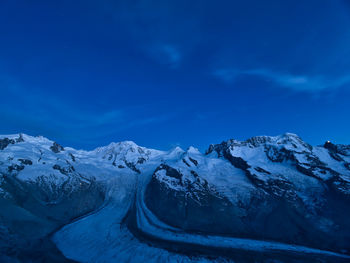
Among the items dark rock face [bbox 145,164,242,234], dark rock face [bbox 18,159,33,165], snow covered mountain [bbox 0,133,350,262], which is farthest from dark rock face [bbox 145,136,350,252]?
dark rock face [bbox 18,159,33,165]

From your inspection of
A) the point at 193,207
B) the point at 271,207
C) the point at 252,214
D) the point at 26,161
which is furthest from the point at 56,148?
the point at 271,207

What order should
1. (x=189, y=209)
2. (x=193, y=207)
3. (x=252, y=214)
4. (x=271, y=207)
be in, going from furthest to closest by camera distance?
(x=193, y=207)
(x=189, y=209)
(x=271, y=207)
(x=252, y=214)

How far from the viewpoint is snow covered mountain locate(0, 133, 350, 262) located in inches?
2117

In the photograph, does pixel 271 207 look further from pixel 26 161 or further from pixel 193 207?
pixel 26 161

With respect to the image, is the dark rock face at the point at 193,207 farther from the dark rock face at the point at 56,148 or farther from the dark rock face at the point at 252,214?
the dark rock face at the point at 56,148

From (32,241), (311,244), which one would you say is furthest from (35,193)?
(311,244)

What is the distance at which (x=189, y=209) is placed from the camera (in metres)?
79.7

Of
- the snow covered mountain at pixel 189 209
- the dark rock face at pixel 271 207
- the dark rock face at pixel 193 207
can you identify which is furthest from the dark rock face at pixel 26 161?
the dark rock face at pixel 193 207

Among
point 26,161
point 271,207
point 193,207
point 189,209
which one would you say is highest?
point 26,161

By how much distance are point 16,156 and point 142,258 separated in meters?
99.9

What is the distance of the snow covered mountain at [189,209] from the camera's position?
53.8 meters

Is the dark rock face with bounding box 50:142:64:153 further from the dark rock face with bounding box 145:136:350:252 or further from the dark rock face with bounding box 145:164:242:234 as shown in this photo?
the dark rock face with bounding box 145:164:242:234

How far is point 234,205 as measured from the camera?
80625 mm

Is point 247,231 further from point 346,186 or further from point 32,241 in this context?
point 32,241
